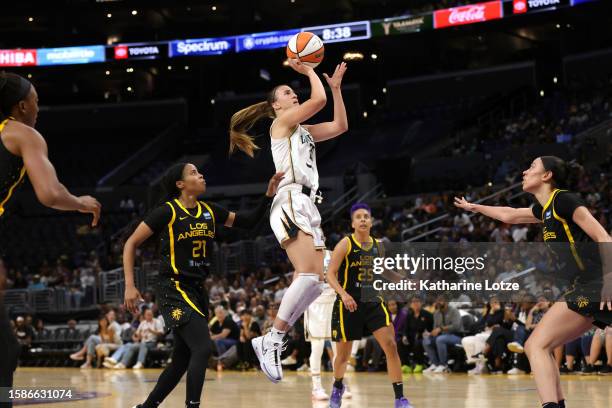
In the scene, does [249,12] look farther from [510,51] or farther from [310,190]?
[310,190]

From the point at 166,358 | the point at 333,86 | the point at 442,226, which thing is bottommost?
the point at 166,358

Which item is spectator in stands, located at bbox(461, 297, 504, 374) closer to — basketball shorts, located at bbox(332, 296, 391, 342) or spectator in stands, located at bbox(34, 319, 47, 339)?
basketball shorts, located at bbox(332, 296, 391, 342)

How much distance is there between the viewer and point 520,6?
27.3 meters

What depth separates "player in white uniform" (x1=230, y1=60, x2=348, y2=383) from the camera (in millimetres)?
6750

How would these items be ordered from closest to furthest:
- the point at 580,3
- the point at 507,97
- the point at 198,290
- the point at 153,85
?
the point at 198,290, the point at 580,3, the point at 507,97, the point at 153,85

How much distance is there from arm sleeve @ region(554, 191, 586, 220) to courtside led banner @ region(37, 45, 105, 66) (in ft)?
96.6

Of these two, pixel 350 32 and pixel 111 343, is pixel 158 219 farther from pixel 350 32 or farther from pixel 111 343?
pixel 350 32

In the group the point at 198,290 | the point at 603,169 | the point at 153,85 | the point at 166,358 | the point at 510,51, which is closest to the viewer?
the point at 198,290

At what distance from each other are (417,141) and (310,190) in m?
25.4

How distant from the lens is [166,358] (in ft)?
59.5

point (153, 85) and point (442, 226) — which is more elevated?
point (153, 85)

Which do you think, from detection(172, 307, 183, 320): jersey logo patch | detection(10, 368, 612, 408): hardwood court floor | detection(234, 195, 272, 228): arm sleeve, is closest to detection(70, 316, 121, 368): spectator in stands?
detection(10, 368, 612, 408): hardwood court floor

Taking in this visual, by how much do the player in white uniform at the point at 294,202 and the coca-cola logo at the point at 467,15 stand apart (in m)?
22.6

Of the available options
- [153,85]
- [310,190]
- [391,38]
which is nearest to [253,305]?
[310,190]
